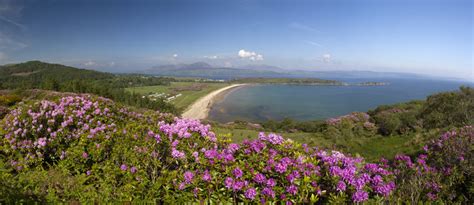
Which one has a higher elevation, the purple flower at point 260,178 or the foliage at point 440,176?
the purple flower at point 260,178

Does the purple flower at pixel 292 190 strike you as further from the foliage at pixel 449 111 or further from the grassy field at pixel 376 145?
the foliage at pixel 449 111

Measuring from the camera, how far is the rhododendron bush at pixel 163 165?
2561mm

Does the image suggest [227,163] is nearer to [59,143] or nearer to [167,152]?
[167,152]

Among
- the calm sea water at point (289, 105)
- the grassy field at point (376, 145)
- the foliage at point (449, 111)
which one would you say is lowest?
the calm sea water at point (289, 105)

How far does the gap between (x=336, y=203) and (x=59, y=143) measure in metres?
5.28

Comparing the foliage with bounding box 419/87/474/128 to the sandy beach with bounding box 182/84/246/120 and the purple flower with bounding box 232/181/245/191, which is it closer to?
the purple flower with bounding box 232/181/245/191

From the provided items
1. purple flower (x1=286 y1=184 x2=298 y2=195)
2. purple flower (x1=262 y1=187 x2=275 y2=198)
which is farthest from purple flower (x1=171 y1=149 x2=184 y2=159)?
purple flower (x1=286 y1=184 x2=298 y2=195)

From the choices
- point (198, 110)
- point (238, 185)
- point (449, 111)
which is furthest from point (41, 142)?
point (198, 110)

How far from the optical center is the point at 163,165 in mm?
3369

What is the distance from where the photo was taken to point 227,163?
2902mm

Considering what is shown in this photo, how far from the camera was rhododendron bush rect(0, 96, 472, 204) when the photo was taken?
2.56 metres

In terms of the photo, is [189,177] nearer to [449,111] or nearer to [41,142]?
[41,142]

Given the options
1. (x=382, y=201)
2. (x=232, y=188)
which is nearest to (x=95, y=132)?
(x=232, y=188)

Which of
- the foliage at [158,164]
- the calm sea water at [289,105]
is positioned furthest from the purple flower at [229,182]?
the calm sea water at [289,105]
